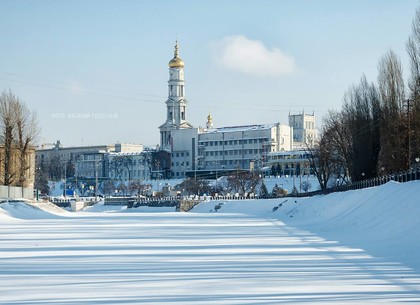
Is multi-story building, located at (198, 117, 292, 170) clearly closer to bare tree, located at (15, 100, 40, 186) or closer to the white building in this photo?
the white building

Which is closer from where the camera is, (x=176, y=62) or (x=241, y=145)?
(x=241, y=145)

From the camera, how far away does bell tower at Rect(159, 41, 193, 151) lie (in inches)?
7333

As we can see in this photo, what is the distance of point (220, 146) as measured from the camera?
573 feet

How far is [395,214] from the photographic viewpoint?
28109 mm

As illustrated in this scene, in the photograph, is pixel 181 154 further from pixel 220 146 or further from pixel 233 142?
pixel 233 142

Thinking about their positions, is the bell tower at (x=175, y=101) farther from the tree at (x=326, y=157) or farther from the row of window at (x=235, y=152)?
the tree at (x=326, y=157)

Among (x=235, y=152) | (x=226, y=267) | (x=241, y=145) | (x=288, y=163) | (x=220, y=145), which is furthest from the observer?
(x=220, y=145)

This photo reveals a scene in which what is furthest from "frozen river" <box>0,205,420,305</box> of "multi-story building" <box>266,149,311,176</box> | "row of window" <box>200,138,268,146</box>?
"row of window" <box>200,138,268,146</box>

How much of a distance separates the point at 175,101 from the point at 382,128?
422ft

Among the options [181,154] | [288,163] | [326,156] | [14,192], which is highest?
[181,154]

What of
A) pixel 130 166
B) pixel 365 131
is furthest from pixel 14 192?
pixel 130 166

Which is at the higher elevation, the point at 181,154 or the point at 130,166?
the point at 181,154

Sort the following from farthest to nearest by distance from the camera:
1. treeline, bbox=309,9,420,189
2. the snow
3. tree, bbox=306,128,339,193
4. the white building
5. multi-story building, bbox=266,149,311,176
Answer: the white building, multi-story building, bbox=266,149,311,176, tree, bbox=306,128,339,193, treeline, bbox=309,9,420,189, the snow

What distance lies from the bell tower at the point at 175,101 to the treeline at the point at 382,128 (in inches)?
4154
